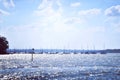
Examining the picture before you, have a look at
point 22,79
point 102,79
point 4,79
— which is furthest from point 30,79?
point 102,79

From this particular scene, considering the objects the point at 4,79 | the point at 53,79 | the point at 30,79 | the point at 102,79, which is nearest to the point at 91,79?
the point at 102,79

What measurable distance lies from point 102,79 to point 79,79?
18.6 ft

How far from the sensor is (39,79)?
66.1 m

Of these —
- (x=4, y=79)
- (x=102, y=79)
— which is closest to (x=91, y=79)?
(x=102, y=79)

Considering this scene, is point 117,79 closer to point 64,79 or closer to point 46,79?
point 64,79

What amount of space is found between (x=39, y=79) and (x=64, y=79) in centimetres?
609

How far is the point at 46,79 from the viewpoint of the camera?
218ft

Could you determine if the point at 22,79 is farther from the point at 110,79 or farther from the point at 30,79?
the point at 110,79

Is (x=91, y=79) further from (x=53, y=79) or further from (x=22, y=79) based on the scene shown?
(x=22, y=79)

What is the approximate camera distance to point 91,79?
217 feet

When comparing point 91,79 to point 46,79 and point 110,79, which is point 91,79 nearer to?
point 110,79

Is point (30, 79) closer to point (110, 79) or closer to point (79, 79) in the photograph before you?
point (79, 79)

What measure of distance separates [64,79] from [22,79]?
1033 cm

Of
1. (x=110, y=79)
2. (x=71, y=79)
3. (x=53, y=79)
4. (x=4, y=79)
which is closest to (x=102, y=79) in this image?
(x=110, y=79)
